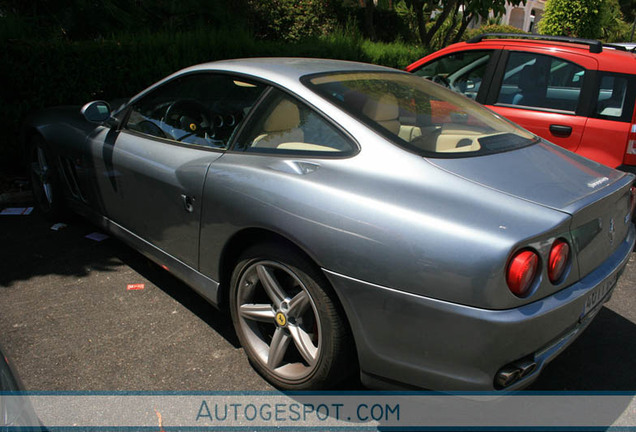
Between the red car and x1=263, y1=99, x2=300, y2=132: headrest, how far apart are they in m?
2.90

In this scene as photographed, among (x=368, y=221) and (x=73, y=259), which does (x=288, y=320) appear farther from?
(x=73, y=259)

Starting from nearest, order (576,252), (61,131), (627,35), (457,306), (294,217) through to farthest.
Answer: (457,306), (576,252), (294,217), (61,131), (627,35)

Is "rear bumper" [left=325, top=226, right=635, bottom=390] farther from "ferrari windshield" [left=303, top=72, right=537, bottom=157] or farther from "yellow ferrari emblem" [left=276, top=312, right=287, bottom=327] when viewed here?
"ferrari windshield" [left=303, top=72, right=537, bottom=157]

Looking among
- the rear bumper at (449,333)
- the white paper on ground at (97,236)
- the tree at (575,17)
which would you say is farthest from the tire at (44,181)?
the tree at (575,17)

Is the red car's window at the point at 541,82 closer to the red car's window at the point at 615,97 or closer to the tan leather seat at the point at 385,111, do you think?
the red car's window at the point at 615,97

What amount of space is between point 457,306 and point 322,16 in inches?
462

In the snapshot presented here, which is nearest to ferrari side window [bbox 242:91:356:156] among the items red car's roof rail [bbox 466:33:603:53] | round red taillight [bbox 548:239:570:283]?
round red taillight [bbox 548:239:570:283]

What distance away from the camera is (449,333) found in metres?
1.96

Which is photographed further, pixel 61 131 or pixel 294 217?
pixel 61 131

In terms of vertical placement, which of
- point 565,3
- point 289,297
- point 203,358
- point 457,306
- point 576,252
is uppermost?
point 565,3

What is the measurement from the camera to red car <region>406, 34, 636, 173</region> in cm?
442

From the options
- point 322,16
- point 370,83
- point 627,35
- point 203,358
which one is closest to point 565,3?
point 322,16

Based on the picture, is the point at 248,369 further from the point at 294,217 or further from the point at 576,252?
the point at 576,252

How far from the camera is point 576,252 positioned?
7.04 feet
